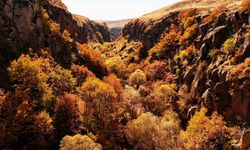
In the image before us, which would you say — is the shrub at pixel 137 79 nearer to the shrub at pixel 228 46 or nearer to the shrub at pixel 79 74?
the shrub at pixel 79 74

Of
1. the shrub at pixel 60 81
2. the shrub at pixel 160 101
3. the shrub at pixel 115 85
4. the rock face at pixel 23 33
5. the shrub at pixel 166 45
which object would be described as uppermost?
the rock face at pixel 23 33

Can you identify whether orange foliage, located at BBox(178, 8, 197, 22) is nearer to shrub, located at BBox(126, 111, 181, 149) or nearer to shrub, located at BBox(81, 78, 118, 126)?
shrub, located at BBox(81, 78, 118, 126)

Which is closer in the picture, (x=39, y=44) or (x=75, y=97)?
(x=75, y=97)

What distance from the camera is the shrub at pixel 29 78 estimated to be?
83.2 m

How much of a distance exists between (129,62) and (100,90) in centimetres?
8547

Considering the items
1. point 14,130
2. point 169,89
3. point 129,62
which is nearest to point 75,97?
point 14,130

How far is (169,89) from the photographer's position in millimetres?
110688

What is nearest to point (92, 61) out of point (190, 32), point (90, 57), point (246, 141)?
point (90, 57)

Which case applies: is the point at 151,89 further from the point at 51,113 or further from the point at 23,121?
the point at 23,121

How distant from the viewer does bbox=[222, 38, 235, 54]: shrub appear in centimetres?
9214

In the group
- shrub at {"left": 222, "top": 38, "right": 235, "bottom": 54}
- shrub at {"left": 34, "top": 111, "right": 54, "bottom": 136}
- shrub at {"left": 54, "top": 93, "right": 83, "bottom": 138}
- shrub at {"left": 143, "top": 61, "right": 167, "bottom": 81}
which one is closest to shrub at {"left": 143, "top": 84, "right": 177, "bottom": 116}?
shrub at {"left": 222, "top": 38, "right": 235, "bottom": 54}

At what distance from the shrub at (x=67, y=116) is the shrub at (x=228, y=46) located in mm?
47912

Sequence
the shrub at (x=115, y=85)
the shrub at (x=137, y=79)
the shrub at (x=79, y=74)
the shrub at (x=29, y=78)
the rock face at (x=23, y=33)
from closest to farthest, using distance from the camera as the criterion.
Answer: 1. the shrub at (x=29, y=78)
2. the rock face at (x=23, y=33)
3. the shrub at (x=115, y=85)
4. the shrub at (x=79, y=74)
5. the shrub at (x=137, y=79)

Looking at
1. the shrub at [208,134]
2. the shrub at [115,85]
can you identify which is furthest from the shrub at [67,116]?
the shrub at [208,134]
